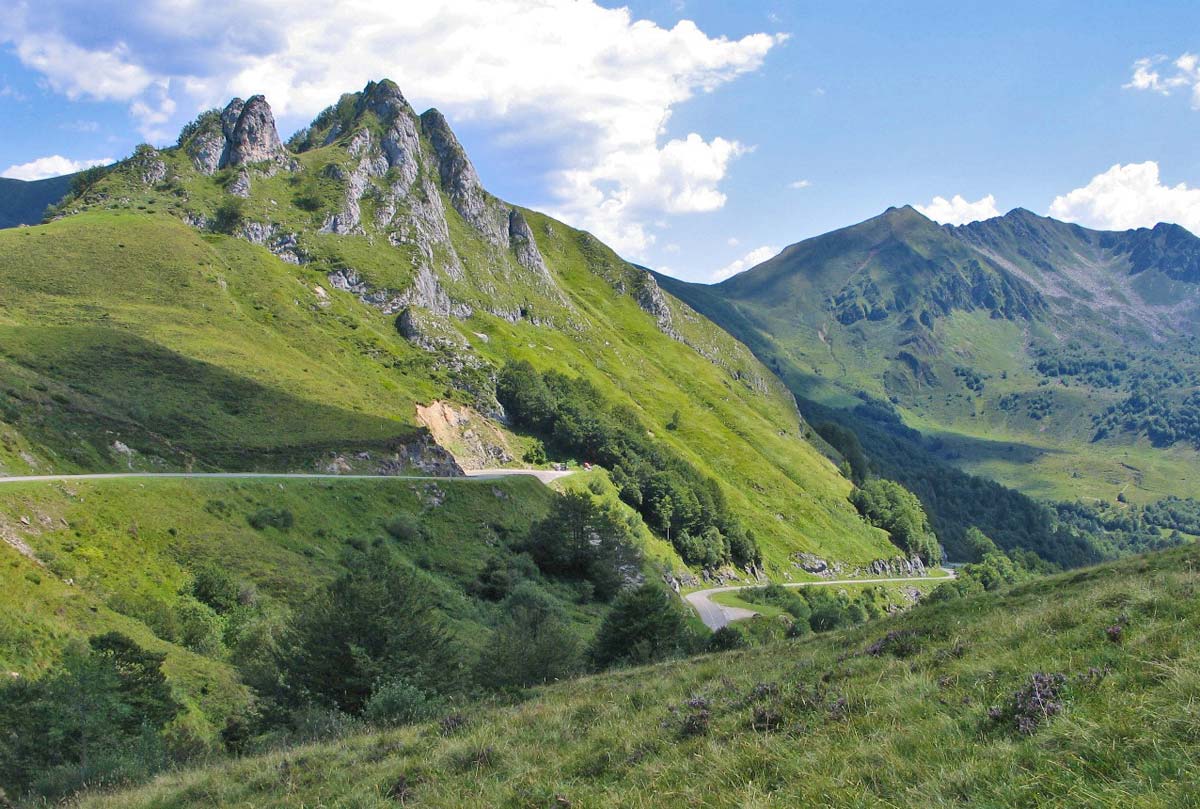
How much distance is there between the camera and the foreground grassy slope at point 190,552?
93.4ft

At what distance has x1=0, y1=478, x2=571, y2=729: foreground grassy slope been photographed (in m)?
28.5

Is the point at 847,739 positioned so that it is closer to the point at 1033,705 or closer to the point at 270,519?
the point at 1033,705

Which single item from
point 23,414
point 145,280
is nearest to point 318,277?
point 145,280

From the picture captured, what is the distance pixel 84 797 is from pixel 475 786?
34.4 ft

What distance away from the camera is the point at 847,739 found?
326 inches

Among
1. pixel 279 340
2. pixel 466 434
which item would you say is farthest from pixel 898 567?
pixel 279 340

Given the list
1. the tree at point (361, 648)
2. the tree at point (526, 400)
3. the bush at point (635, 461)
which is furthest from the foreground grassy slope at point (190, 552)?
the tree at point (526, 400)

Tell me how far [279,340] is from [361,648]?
91.3 meters

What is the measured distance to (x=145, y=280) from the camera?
101312mm

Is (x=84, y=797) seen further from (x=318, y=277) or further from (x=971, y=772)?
(x=318, y=277)

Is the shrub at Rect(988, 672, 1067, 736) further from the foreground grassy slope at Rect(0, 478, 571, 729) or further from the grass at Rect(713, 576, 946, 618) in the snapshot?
the grass at Rect(713, 576, 946, 618)

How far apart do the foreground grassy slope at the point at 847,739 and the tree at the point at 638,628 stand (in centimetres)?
2029

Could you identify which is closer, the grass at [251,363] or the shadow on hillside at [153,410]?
the shadow on hillside at [153,410]

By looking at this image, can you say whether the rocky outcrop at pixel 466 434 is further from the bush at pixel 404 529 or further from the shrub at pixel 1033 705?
the shrub at pixel 1033 705
